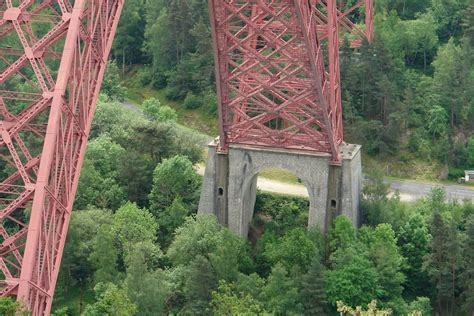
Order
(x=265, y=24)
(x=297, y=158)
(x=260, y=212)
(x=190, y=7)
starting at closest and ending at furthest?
(x=265, y=24)
(x=297, y=158)
(x=260, y=212)
(x=190, y=7)

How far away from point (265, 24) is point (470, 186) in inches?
916

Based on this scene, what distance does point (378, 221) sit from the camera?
43.9 meters

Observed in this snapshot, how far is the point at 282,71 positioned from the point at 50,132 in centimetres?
2072

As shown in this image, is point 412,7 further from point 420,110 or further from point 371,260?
point 371,260

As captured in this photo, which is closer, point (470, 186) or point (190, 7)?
point (470, 186)

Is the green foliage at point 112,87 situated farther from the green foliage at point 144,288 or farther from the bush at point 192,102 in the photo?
the green foliage at point 144,288

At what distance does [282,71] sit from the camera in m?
38.8

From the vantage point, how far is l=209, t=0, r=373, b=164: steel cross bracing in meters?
36.0

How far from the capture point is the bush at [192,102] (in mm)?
65500

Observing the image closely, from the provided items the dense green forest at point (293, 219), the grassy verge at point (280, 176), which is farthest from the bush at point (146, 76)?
the grassy verge at point (280, 176)

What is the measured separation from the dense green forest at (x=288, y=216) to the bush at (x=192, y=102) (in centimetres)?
17

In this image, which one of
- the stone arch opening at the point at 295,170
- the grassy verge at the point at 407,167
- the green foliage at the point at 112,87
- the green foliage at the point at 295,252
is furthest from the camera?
the green foliage at the point at 112,87

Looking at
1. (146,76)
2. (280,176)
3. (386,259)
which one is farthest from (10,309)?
(146,76)

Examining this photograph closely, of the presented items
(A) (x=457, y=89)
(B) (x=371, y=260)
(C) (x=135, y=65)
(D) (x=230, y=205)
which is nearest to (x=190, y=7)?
(C) (x=135, y=65)
